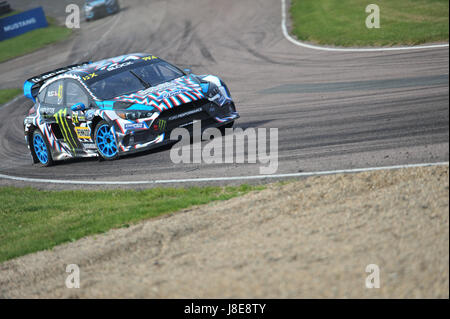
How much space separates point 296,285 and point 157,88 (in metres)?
6.70

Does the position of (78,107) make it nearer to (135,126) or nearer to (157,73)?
(135,126)

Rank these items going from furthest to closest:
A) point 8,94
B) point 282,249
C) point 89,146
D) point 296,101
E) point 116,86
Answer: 1. point 8,94
2. point 296,101
3. point 89,146
4. point 116,86
5. point 282,249

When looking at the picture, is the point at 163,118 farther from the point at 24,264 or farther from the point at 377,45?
the point at 377,45

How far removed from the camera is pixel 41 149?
13.5m

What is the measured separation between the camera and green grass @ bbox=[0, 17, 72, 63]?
1286 inches

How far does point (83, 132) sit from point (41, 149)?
207cm

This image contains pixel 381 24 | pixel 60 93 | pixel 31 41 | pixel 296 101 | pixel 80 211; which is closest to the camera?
pixel 80 211

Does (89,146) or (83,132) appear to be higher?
(83,132)

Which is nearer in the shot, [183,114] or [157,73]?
[183,114]

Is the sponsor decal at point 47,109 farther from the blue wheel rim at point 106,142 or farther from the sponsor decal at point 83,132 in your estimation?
the blue wheel rim at point 106,142

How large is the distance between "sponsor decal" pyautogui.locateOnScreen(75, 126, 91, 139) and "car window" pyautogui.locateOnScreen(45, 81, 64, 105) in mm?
882

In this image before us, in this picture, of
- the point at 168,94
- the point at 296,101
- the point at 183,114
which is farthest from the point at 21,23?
the point at 183,114

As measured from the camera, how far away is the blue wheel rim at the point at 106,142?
11.4 metres

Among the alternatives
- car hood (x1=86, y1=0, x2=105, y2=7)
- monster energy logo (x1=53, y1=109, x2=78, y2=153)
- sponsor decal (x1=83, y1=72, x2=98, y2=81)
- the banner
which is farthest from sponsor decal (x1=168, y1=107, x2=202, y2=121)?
the banner
